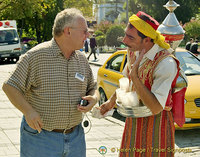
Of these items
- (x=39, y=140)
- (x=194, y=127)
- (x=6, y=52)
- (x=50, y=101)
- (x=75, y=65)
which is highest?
(x=75, y=65)

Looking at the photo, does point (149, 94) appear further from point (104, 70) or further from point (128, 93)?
point (104, 70)

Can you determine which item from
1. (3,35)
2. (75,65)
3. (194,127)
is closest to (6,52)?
(3,35)

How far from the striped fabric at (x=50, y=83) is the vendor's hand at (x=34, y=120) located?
0.42 feet

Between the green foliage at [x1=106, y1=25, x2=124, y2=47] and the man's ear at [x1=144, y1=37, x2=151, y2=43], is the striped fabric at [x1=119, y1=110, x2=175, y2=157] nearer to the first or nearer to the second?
the man's ear at [x1=144, y1=37, x2=151, y2=43]

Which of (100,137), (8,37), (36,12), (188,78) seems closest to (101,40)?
(36,12)

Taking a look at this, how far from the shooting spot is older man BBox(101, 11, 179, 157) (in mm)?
2789

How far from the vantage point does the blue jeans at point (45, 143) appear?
9.84 ft

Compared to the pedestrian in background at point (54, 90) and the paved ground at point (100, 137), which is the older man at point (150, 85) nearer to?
the pedestrian in background at point (54, 90)

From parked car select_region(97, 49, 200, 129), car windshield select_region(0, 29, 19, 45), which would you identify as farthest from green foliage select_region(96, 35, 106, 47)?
parked car select_region(97, 49, 200, 129)

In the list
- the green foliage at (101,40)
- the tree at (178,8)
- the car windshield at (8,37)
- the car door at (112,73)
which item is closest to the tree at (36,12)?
the car windshield at (8,37)

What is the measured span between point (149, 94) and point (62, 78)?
74cm

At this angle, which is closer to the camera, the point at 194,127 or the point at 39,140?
the point at 39,140

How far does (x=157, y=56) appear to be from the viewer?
9.62 feet

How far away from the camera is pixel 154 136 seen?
9.91ft
